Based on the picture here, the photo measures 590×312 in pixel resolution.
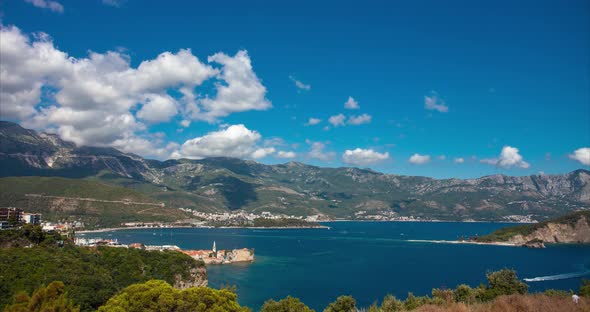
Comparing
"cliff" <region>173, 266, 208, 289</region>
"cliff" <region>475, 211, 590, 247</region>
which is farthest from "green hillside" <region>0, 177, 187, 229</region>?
"cliff" <region>475, 211, 590, 247</region>

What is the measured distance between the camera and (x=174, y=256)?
57719mm

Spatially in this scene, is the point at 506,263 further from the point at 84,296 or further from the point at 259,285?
the point at 84,296

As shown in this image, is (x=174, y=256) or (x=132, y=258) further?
(x=174, y=256)

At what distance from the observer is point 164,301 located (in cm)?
2008

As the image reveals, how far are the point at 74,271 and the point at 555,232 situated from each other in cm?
13028

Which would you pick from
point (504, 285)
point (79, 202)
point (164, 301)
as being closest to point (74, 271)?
point (164, 301)

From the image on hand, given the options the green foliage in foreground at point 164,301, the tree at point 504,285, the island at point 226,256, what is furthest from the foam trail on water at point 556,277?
the green foliage in foreground at point 164,301

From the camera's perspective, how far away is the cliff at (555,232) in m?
121

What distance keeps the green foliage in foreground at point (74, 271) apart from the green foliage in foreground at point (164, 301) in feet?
44.1

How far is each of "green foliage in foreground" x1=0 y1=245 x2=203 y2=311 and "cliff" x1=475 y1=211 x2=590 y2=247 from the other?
106m

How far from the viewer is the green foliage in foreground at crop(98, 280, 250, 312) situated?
65.7 feet

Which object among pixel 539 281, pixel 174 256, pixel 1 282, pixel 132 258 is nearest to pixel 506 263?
pixel 539 281

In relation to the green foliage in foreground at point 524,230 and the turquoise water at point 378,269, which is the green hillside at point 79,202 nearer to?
the turquoise water at point 378,269

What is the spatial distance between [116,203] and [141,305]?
527 feet
